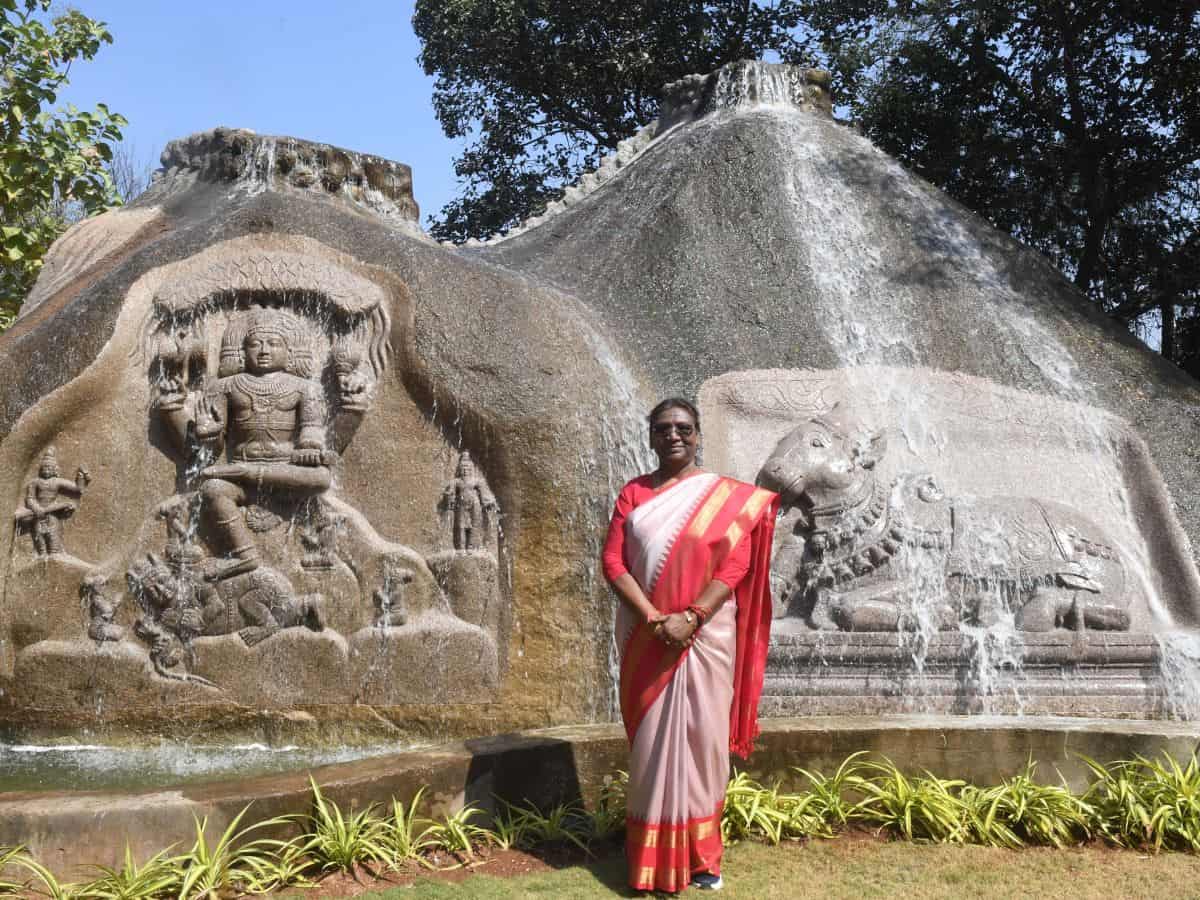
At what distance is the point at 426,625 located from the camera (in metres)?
6.14

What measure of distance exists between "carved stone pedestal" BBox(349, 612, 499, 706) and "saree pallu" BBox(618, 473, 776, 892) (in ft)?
7.54

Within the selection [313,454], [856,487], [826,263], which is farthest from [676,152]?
[313,454]

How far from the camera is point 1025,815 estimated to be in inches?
176

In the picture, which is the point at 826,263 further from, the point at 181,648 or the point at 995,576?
the point at 181,648

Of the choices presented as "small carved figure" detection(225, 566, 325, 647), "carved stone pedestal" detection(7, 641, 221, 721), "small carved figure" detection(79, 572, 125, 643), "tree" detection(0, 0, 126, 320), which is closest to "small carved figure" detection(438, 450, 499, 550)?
"small carved figure" detection(225, 566, 325, 647)

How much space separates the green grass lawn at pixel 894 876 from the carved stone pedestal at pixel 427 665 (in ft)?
Answer: 6.64

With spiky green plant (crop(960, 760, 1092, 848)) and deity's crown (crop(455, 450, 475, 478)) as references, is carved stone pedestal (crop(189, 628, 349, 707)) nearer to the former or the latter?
deity's crown (crop(455, 450, 475, 478))

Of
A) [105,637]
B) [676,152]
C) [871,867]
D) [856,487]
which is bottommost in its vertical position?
[871,867]

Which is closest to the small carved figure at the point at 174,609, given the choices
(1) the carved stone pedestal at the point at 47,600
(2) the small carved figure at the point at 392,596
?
(1) the carved stone pedestal at the point at 47,600

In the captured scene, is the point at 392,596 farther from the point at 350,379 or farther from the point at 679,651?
the point at 679,651

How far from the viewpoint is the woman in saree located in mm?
3762

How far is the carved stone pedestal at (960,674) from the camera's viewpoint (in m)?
6.16

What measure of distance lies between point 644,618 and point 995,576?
3.40 metres

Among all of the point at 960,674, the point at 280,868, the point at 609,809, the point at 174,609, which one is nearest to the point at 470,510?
the point at 174,609
